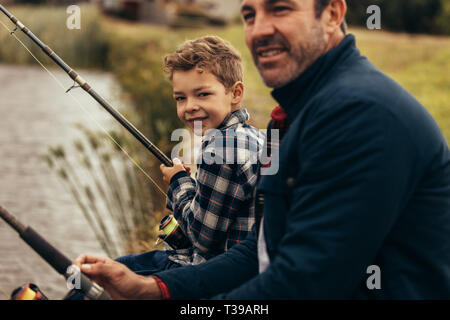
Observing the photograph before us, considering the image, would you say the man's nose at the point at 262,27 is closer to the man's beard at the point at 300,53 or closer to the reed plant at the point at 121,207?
the man's beard at the point at 300,53

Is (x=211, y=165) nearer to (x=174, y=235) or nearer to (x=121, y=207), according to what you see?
(x=174, y=235)

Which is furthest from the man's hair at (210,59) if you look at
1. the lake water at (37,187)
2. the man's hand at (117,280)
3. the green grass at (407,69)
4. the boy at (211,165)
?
the green grass at (407,69)

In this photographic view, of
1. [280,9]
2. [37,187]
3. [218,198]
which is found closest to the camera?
[280,9]

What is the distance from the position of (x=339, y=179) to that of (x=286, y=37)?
443 millimetres

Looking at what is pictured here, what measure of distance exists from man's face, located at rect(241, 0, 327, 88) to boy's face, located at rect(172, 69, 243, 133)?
797mm

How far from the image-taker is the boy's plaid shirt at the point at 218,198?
218 cm

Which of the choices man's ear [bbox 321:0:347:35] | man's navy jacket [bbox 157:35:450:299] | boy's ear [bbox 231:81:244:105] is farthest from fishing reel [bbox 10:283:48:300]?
boy's ear [bbox 231:81:244:105]

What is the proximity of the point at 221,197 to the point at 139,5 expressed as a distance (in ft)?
126

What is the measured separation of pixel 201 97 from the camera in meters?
2.46

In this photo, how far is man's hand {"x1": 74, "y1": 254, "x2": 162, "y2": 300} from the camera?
5.55 feet

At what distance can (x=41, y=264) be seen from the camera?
5172mm

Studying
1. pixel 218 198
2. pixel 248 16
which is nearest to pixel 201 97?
pixel 218 198

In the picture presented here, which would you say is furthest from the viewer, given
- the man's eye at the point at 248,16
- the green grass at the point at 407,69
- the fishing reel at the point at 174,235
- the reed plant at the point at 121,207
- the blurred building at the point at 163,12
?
the blurred building at the point at 163,12

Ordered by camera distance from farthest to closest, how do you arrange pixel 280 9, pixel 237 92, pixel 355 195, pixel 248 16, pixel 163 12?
pixel 163 12, pixel 237 92, pixel 248 16, pixel 280 9, pixel 355 195
